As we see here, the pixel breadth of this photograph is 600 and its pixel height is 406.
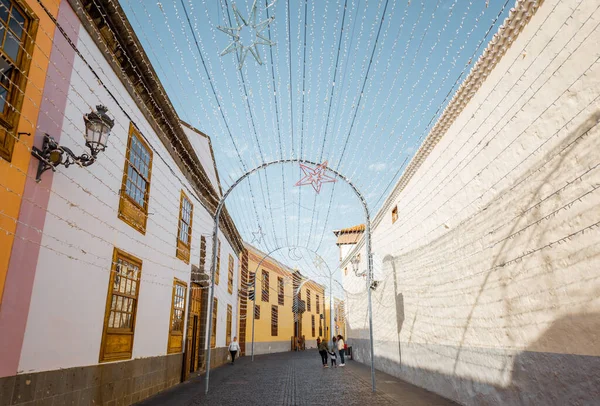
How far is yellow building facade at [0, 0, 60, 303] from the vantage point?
438 centimetres

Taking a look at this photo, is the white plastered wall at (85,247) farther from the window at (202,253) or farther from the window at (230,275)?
the window at (230,275)

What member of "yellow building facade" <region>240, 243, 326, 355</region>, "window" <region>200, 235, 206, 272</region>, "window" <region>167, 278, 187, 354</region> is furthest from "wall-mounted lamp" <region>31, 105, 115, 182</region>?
"yellow building facade" <region>240, 243, 326, 355</region>

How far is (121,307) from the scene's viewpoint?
754 centimetres

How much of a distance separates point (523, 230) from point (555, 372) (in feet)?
5.76

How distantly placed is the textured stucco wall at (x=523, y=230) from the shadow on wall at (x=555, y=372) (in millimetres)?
16

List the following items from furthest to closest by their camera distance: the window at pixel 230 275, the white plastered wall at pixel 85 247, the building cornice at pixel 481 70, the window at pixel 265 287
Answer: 1. the window at pixel 265 287
2. the window at pixel 230 275
3. the building cornice at pixel 481 70
4. the white plastered wall at pixel 85 247

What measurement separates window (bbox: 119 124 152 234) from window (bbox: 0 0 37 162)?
2663mm

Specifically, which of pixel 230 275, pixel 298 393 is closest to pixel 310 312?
pixel 230 275

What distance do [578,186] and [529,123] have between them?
127 cm

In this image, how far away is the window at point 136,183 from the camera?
7727mm

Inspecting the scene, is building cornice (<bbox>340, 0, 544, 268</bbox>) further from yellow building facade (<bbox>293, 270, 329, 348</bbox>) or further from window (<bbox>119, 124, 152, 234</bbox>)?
yellow building facade (<bbox>293, 270, 329, 348</bbox>)

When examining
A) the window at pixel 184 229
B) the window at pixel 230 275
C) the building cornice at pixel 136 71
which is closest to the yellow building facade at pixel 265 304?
the window at pixel 230 275

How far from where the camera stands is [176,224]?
35.2 feet

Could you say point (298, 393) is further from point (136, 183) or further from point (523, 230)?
point (523, 230)
